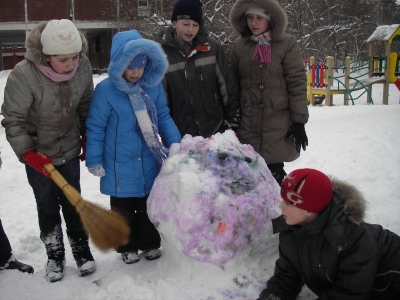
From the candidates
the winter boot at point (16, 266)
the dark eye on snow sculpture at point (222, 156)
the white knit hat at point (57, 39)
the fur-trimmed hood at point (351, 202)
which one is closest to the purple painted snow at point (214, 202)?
the dark eye on snow sculpture at point (222, 156)

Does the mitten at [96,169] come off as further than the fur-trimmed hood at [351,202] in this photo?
Yes

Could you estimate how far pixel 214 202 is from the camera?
7.64ft

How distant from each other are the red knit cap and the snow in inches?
21.5

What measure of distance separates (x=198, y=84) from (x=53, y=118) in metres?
1.03

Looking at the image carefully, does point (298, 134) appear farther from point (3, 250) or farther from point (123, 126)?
point (3, 250)

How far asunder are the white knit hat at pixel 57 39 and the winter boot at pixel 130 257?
1.41 meters

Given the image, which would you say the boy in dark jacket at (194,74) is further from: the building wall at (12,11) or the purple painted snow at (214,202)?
the building wall at (12,11)

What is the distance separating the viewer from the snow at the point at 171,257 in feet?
7.84

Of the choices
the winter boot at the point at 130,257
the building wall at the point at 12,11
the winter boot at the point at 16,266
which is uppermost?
the building wall at the point at 12,11

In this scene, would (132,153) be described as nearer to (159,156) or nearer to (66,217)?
(159,156)

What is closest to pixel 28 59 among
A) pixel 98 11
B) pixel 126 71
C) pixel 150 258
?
pixel 126 71

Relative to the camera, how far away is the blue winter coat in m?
2.65

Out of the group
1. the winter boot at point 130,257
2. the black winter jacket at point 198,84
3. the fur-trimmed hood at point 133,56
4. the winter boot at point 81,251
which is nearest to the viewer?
the fur-trimmed hood at point 133,56

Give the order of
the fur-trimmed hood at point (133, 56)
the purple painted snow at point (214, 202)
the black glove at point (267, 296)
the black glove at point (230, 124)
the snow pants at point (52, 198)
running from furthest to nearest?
the black glove at point (230, 124)
the snow pants at point (52, 198)
the fur-trimmed hood at point (133, 56)
the purple painted snow at point (214, 202)
the black glove at point (267, 296)
